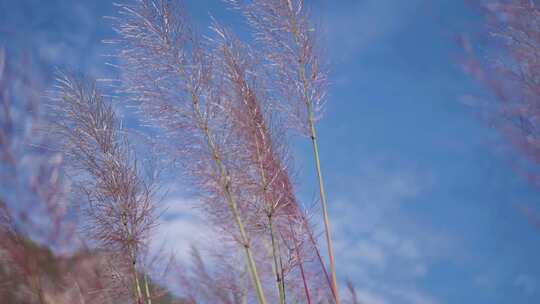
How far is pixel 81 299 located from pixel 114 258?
0.66ft

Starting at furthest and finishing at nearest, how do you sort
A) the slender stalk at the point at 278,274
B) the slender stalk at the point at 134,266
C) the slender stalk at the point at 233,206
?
the slender stalk at the point at 134,266 < the slender stalk at the point at 278,274 < the slender stalk at the point at 233,206

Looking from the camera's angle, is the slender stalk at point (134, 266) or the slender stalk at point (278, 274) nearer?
the slender stalk at point (278, 274)

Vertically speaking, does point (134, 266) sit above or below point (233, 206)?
below

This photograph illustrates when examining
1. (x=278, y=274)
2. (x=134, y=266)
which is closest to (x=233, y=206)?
(x=278, y=274)

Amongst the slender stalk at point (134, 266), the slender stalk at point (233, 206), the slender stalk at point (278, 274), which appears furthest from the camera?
the slender stalk at point (134, 266)

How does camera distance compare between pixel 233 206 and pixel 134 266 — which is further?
pixel 134 266

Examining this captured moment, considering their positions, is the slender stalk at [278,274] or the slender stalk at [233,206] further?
the slender stalk at [278,274]

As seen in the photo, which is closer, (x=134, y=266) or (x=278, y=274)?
(x=278, y=274)

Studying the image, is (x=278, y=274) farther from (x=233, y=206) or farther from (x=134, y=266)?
(x=134, y=266)

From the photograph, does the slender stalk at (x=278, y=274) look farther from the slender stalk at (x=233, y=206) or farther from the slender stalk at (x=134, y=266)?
the slender stalk at (x=134, y=266)

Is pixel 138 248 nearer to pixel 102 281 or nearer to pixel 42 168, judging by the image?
pixel 102 281

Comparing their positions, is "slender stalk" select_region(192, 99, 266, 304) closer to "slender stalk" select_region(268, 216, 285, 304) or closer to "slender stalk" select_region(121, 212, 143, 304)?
"slender stalk" select_region(268, 216, 285, 304)

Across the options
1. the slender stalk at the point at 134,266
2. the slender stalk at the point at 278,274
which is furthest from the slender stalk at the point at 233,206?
the slender stalk at the point at 134,266

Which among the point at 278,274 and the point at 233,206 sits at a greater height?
the point at 233,206
